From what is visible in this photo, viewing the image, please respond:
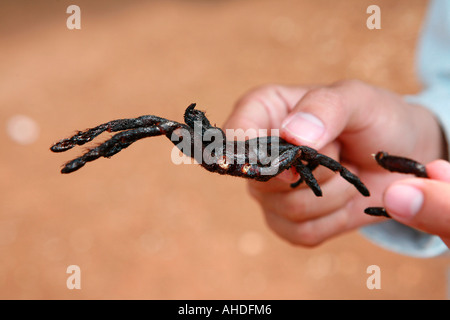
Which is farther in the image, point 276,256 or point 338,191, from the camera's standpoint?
point 276,256

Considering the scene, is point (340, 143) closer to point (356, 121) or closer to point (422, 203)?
point (356, 121)

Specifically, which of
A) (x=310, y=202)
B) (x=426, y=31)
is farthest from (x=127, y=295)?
(x=426, y=31)

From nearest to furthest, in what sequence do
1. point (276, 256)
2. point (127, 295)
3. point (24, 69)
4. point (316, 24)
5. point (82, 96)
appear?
point (127, 295) < point (276, 256) < point (82, 96) < point (24, 69) < point (316, 24)

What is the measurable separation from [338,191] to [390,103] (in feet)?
2.03

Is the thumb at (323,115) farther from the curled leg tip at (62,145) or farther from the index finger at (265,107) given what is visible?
the curled leg tip at (62,145)

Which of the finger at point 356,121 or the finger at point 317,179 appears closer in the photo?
the finger at point 356,121

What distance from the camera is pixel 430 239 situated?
262 centimetres

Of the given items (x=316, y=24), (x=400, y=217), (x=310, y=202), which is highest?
(x=316, y=24)

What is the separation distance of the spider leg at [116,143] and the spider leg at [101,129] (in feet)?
0.12

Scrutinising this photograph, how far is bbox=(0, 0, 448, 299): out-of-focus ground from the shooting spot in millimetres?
4695

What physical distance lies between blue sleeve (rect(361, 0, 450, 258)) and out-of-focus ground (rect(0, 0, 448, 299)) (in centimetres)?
199

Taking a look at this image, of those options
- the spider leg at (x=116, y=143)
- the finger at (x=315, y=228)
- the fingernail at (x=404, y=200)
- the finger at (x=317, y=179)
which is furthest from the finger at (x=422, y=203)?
the finger at (x=315, y=228)

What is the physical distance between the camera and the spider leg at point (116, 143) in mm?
1439

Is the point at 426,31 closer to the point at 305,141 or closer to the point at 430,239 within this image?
the point at 430,239
